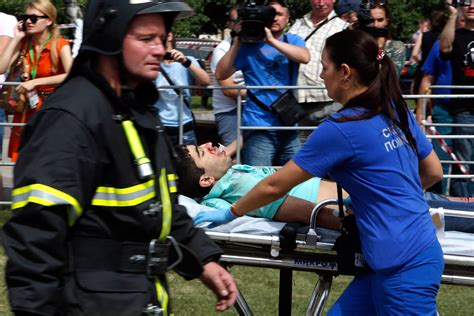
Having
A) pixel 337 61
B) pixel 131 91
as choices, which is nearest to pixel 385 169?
pixel 337 61

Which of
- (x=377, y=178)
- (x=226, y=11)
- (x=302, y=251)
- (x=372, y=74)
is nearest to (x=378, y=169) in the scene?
(x=377, y=178)

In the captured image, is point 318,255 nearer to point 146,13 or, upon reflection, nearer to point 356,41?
point 356,41

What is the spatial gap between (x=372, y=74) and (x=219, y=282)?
1.33 meters

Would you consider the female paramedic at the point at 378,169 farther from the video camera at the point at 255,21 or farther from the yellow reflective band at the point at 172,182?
the video camera at the point at 255,21

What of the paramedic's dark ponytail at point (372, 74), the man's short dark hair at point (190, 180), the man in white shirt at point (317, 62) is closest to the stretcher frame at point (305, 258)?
the paramedic's dark ponytail at point (372, 74)

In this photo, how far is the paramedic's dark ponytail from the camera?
4.16 m

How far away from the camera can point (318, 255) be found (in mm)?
4746

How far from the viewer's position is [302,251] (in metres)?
4.74

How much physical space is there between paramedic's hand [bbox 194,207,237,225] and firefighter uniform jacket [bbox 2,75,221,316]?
1.74 m

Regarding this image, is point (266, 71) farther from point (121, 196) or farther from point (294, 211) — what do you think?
point (121, 196)

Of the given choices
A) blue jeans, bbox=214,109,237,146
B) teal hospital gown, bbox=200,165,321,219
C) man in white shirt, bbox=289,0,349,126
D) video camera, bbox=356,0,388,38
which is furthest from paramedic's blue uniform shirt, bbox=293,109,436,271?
blue jeans, bbox=214,109,237,146

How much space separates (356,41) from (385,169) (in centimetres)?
54

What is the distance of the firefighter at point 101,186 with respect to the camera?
8.86 feet

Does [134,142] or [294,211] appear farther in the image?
[294,211]
